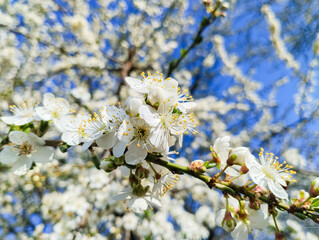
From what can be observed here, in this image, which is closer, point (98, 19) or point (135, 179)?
point (135, 179)

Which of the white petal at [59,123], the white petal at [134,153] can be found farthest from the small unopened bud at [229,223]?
the white petal at [59,123]

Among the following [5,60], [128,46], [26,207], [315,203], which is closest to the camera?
[315,203]

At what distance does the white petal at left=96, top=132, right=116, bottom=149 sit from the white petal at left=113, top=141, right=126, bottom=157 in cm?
2

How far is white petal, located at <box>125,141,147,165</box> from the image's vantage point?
0.67 metres

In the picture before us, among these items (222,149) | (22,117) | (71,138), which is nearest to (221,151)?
(222,149)

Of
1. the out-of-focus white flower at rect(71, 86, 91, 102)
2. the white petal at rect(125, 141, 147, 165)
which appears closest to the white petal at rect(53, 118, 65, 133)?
the white petal at rect(125, 141, 147, 165)

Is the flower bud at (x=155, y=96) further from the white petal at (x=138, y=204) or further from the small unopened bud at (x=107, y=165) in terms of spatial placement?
the white petal at (x=138, y=204)

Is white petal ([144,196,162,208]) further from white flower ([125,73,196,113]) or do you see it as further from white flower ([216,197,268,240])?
white flower ([125,73,196,113])

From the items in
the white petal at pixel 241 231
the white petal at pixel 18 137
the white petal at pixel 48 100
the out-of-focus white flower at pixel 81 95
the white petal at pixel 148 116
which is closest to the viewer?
the white petal at pixel 148 116

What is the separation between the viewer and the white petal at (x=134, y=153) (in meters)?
0.67

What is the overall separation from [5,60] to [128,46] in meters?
2.08

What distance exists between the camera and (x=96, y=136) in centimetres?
72

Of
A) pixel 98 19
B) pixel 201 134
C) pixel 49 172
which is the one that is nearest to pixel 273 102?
pixel 201 134

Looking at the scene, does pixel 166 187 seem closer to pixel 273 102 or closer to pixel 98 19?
pixel 98 19
